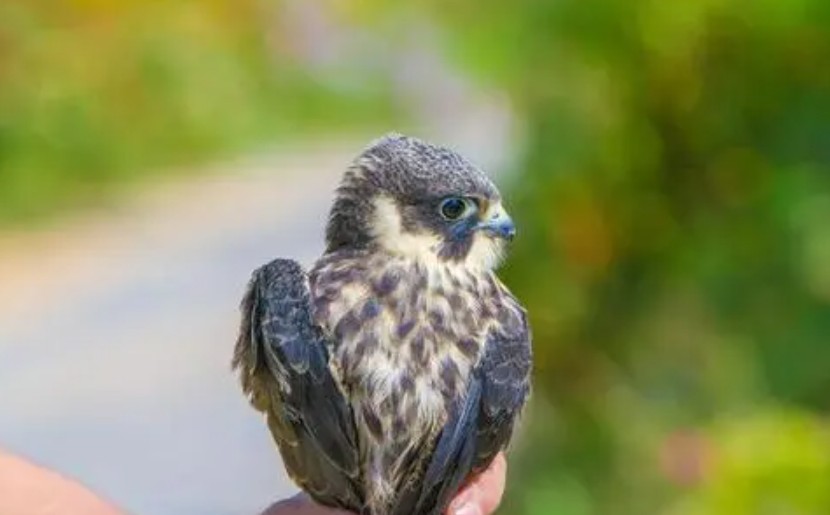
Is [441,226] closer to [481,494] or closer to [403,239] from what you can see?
[403,239]

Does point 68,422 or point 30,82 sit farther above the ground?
point 30,82

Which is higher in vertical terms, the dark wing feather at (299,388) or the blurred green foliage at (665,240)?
the blurred green foliage at (665,240)

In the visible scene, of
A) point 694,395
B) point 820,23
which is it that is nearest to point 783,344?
point 694,395

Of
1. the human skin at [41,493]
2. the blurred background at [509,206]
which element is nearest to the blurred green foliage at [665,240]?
the blurred background at [509,206]

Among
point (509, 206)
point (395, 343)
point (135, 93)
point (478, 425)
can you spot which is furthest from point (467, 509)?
point (135, 93)

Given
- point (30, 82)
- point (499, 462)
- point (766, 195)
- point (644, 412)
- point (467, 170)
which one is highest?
point (30, 82)

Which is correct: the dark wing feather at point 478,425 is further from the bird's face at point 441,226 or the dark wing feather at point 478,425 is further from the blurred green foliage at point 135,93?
the blurred green foliage at point 135,93

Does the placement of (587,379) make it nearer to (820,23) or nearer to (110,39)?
(820,23)
